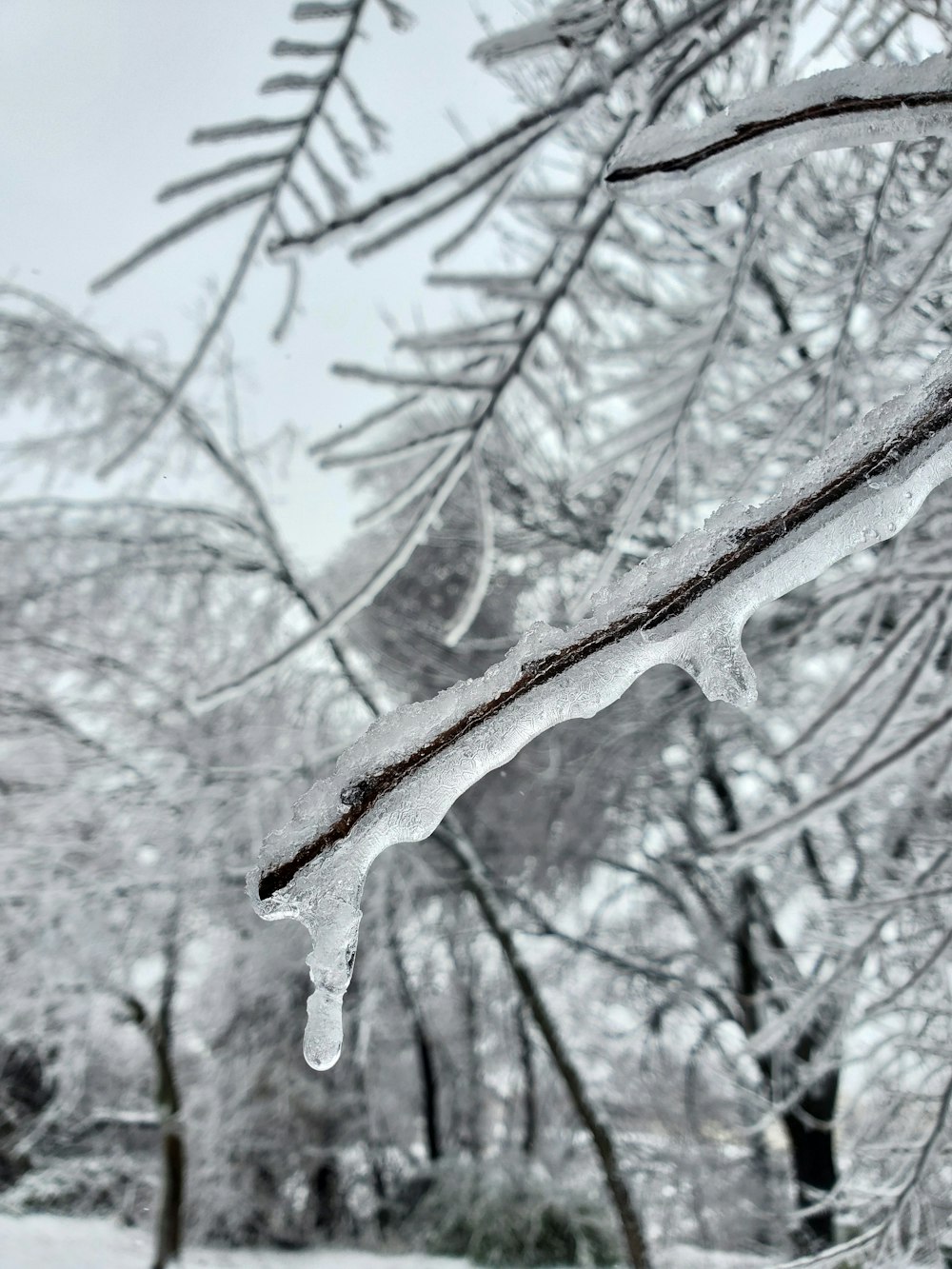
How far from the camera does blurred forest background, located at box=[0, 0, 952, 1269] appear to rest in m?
1.36

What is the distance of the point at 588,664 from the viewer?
1.60ft

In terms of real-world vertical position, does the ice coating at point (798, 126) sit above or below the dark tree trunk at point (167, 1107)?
above

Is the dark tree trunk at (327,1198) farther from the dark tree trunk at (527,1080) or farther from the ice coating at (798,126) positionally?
the ice coating at (798,126)

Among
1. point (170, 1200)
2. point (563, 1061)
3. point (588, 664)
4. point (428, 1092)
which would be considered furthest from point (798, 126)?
point (428, 1092)

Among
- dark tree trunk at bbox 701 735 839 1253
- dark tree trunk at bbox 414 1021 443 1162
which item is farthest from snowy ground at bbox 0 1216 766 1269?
dark tree trunk at bbox 414 1021 443 1162

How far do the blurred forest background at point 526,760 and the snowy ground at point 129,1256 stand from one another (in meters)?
0.25

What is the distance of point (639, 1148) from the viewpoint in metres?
6.26

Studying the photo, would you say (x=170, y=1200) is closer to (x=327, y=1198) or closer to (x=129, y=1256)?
(x=129, y=1256)

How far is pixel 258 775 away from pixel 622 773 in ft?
6.87

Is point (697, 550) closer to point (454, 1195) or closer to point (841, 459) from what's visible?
point (841, 459)

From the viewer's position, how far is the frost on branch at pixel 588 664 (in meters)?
0.46

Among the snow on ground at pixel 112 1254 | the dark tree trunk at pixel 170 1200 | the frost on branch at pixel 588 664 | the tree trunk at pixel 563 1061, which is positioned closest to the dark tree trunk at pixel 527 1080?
the snow on ground at pixel 112 1254

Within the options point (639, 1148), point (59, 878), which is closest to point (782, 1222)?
point (639, 1148)

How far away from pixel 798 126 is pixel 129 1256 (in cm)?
717
